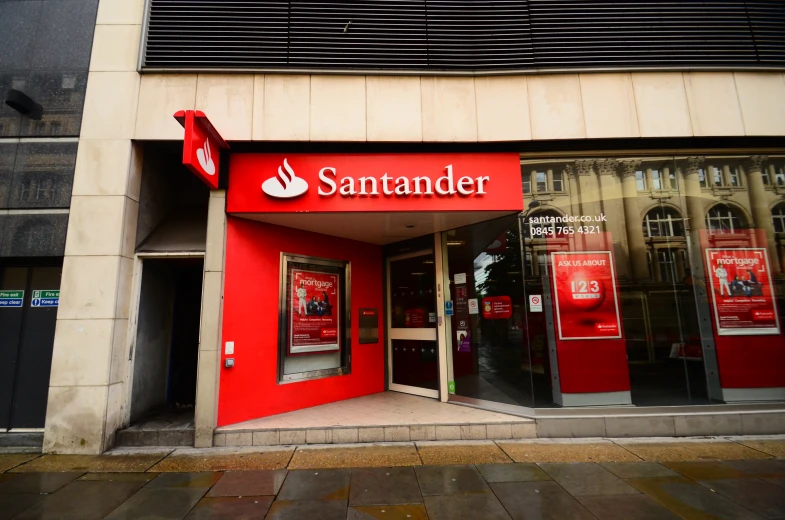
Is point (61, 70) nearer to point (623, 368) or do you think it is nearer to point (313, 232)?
point (313, 232)

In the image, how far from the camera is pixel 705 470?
434cm

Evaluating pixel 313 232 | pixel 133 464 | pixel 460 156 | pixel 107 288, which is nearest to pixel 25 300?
pixel 107 288

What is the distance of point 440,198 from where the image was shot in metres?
6.10

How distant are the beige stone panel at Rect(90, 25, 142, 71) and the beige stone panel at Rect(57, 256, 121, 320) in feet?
10.8

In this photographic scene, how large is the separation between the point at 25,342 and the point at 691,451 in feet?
33.1

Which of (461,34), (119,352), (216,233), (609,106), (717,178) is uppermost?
(461,34)

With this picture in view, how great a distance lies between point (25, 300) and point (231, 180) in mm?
3799

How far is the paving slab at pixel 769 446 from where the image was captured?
4.80 m

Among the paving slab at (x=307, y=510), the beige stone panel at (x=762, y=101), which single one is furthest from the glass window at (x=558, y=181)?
the paving slab at (x=307, y=510)

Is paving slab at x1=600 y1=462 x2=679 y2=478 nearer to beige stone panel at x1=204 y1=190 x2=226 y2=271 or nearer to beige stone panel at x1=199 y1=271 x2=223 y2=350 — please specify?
beige stone panel at x1=199 y1=271 x2=223 y2=350

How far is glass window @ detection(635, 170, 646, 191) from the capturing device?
630 cm

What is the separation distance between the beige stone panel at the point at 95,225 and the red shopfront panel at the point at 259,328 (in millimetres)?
1624

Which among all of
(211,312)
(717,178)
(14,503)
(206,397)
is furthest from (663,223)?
(14,503)

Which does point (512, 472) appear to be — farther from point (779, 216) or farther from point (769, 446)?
point (779, 216)
